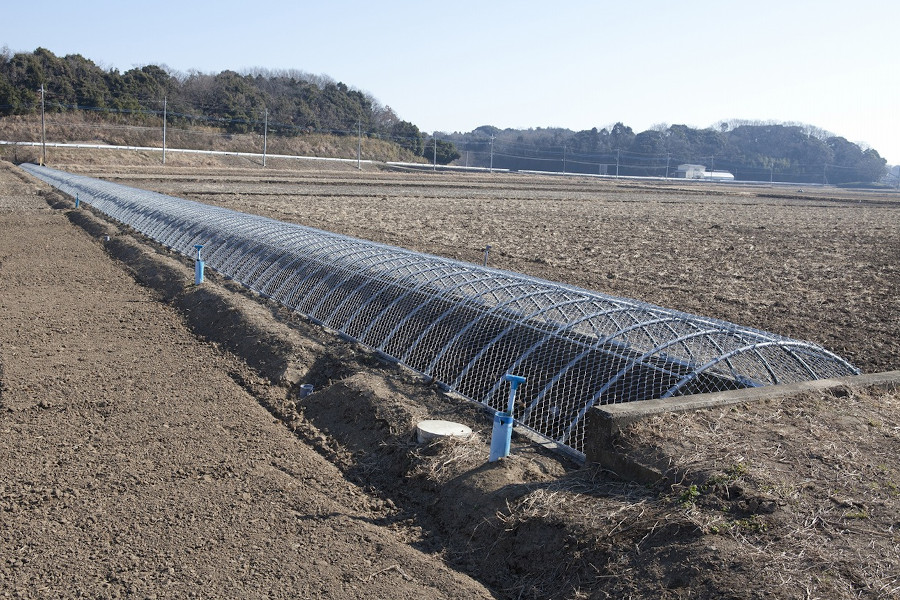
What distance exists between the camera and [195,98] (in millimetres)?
97625

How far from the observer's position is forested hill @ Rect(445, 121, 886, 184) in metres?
142

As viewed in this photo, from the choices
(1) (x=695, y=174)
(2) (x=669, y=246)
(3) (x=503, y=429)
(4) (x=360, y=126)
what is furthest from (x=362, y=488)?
(1) (x=695, y=174)

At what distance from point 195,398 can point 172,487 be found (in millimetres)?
2454

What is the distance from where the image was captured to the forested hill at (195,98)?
80.8m

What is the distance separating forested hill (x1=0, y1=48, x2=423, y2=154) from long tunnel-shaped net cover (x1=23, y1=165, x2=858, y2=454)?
246 ft

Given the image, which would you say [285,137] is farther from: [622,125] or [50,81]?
[622,125]

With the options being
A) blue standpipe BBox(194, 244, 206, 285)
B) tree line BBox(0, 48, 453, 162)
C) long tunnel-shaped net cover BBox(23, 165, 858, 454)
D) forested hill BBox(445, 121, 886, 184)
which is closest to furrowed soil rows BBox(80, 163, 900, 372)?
long tunnel-shaped net cover BBox(23, 165, 858, 454)

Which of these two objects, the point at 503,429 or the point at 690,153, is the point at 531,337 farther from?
the point at 690,153

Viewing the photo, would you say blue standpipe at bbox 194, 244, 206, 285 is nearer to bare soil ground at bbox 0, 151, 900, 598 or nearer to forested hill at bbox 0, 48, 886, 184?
bare soil ground at bbox 0, 151, 900, 598

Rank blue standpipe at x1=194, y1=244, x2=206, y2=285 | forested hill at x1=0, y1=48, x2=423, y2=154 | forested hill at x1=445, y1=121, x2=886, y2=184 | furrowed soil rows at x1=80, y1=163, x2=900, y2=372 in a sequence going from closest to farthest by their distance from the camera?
blue standpipe at x1=194, y1=244, x2=206, y2=285 < furrowed soil rows at x1=80, y1=163, x2=900, y2=372 < forested hill at x1=0, y1=48, x2=423, y2=154 < forested hill at x1=445, y1=121, x2=886, y2=184

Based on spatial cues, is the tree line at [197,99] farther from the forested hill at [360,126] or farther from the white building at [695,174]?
the white building at [695,174]

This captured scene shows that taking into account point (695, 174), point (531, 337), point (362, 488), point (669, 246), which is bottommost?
point (362, 488)

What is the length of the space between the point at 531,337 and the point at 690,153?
6592 inches

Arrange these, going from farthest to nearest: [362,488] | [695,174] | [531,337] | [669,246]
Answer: [695,174] < [669,246] < [531,337] < [362,488]
